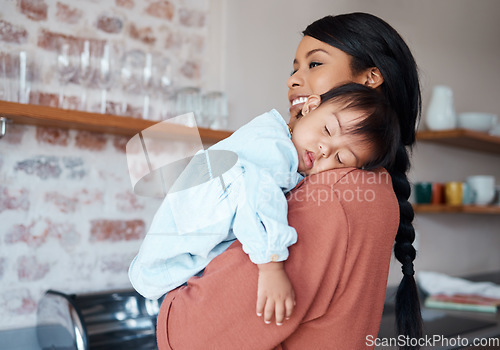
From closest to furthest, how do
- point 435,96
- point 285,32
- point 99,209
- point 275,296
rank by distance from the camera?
point 275,296, point 99,209, point 285,32, point 435,96

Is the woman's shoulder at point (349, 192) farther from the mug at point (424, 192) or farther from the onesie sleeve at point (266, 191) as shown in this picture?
the mug at point (424, 192)

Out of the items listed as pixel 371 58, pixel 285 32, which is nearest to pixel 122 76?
pixel 285 32

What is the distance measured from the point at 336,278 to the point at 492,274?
2.97 metres

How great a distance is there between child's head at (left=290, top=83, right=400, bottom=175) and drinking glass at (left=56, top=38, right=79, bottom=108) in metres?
1.01

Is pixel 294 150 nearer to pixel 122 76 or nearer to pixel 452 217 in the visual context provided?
pixel 122 76

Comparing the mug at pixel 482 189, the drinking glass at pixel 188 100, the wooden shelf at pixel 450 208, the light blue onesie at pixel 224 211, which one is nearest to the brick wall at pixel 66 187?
the drinking glass at pixel 188 100

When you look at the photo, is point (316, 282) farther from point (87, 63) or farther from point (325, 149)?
point (87, 63)

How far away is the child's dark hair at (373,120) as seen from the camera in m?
0.93

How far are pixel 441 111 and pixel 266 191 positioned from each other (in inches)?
88.3

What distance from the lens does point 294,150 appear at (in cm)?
91

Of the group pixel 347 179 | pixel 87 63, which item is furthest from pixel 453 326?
pixel 87 63

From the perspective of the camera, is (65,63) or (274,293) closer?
(274,293)

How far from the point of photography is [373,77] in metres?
1.09

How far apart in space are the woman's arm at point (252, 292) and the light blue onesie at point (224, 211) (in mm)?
34
